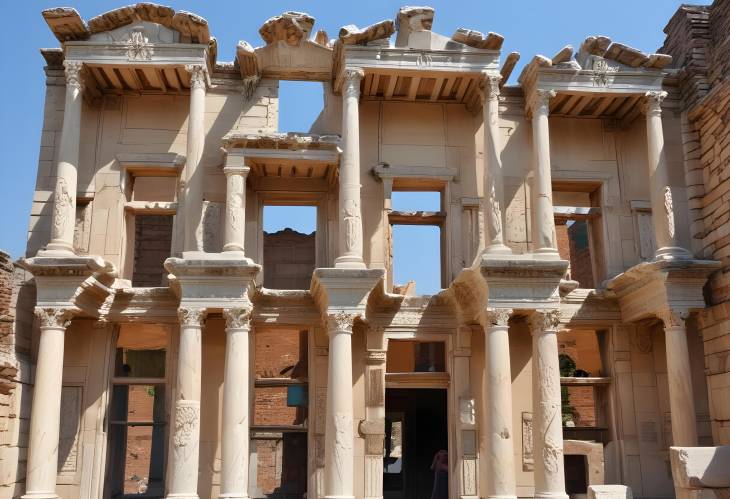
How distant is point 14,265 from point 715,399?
1221 centimetres

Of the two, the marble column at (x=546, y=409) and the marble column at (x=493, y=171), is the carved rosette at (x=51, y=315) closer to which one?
the marble column at (x=493, y=171)

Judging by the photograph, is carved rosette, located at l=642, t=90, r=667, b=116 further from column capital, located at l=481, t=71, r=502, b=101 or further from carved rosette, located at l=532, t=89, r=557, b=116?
column capital, located at l=481, t=71, r=502, b=101

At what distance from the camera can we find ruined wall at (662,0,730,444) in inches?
522

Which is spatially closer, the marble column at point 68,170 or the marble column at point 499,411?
the marble column at point 499,411

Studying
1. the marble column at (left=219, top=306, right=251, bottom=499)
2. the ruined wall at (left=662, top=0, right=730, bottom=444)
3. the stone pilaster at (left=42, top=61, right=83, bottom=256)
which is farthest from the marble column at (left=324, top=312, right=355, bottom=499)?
the ruined wall at (left=662, top=0, right=730, bottom=444)

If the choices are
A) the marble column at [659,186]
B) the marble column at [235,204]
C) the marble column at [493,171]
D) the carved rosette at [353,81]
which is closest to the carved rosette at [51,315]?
the marble column at [235,204]

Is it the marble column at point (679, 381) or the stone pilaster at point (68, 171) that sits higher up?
the stone pilaster at point (68, 171)

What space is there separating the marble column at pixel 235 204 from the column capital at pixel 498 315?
13.7 ft

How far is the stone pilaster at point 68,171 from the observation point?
12.8m

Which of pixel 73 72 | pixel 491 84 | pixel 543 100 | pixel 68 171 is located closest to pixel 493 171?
pixel 491 84

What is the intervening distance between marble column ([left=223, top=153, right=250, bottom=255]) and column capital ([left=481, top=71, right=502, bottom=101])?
14.7 feet

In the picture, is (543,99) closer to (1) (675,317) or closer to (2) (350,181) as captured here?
(2) (350,181)

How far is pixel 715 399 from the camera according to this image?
13.4 metres

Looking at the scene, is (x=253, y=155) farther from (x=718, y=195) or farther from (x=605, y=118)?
(x=718, y=195)
